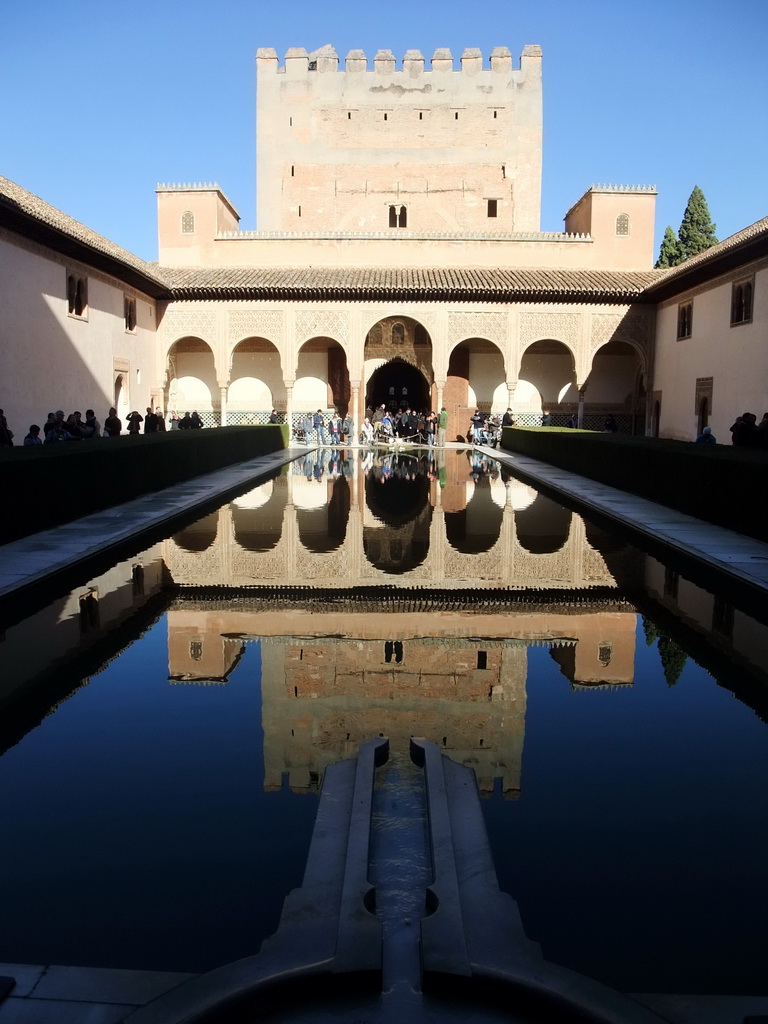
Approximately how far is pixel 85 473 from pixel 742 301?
15.1 m

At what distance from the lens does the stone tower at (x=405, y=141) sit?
31984mm

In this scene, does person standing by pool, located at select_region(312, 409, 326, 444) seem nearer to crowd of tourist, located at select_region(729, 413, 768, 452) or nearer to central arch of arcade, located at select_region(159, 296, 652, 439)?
central arch of arcade, located at select_region(159, 296, 652, 439)

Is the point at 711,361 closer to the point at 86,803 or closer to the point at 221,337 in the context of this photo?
the point at 221,337

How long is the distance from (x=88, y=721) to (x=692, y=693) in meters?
2.76

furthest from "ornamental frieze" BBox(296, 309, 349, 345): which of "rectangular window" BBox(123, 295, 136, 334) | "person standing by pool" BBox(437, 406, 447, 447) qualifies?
"rectangular window" BBox(123, 295, 136, 334)

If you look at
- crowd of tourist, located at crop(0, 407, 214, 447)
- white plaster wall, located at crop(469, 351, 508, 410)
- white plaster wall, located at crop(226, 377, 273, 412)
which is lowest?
crowd of tourist, located at crop(0, 407, 214, 447)

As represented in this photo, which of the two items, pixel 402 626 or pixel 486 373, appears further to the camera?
pixel 486 373

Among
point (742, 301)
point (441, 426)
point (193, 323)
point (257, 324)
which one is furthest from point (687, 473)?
point (193, 323)

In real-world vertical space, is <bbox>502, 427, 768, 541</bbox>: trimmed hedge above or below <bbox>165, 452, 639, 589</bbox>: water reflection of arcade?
above

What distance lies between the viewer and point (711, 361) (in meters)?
21.2

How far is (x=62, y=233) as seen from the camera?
56.4 ft

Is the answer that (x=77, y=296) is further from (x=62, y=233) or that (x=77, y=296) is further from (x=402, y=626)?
(x=402, y=626)

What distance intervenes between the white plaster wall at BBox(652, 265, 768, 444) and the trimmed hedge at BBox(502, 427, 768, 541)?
4217 millimetres

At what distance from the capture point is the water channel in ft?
7.48
